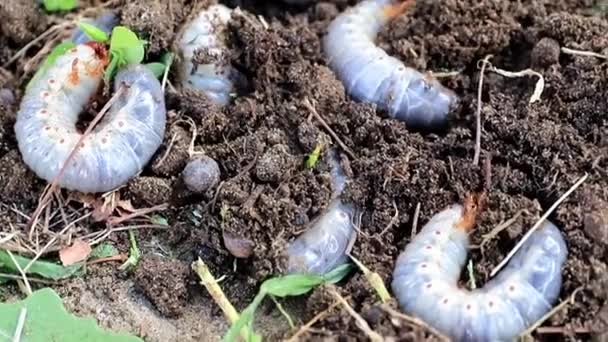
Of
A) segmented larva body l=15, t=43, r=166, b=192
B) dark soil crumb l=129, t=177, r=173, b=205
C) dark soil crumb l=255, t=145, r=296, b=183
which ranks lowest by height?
dark soil crumb l=129, t=177, r=173, b=205

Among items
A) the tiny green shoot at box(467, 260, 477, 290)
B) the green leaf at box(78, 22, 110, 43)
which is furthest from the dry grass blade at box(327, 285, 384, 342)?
the green leaf at box(78, 22, 110, 43)

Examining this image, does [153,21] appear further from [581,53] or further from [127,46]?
[581,53]

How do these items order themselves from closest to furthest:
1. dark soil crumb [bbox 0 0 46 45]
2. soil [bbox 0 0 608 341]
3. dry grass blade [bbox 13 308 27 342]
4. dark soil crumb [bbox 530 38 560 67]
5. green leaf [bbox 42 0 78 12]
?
dry grass blade [bbox 13 308 27 342]
soil [bbox 0 0 608 341]
dark soil crumb [bbox 530 38 560 67]
dark soil crumb [bbox 0 0 46 45]
green leaf [bbox 42 0 78 12]

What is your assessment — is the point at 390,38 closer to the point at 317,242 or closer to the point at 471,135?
the point at 471,135

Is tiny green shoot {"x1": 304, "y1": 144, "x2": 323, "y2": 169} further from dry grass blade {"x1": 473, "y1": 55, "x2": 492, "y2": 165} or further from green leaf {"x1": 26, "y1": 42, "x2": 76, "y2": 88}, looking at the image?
green leaf {"x1": 26, "y1": 42, "x2": 76, "y2": 88}

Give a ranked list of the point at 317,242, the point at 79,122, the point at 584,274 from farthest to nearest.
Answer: the point at 79,122
the point at 317,242
the point at 584,274

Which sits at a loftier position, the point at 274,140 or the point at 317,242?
the point at 274,140

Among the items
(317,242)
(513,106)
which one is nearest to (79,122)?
(317,242)
